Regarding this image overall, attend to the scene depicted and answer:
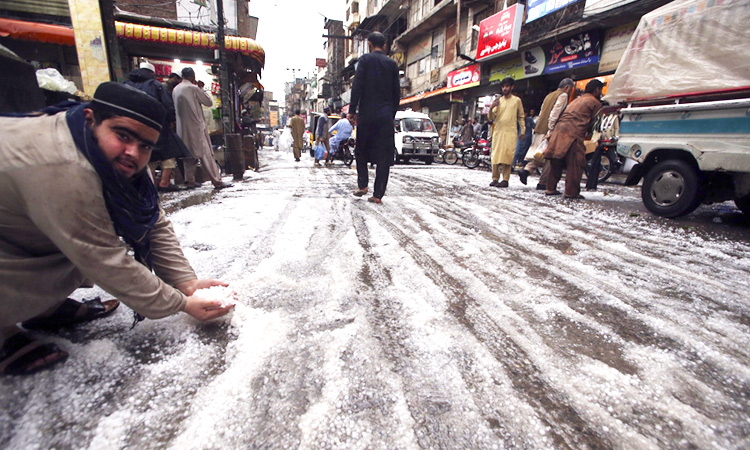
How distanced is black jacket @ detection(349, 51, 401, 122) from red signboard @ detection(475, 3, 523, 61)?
11.2m

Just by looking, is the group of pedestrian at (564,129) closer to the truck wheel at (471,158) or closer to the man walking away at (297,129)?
the truck wheel at (471,158)

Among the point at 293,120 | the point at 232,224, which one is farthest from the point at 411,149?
the point at 232,224

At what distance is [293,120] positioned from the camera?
37.3ft

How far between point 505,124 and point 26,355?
20.1 feet

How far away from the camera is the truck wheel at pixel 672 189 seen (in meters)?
3.38

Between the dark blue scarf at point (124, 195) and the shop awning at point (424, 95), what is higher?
the shop awning at point (424, 95)

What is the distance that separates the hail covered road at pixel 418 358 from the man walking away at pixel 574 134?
2413 mm

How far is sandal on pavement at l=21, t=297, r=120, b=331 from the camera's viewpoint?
1374mm

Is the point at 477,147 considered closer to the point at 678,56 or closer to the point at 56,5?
the point at 678,56

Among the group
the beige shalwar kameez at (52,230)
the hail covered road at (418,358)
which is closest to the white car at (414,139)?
the hail covered road at (418,358)

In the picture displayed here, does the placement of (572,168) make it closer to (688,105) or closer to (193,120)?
(688,105)

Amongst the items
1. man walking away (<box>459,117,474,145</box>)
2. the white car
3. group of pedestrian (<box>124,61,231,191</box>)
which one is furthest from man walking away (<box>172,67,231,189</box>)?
man walking away (<box>459,117,474,145</box>)

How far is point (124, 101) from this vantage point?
104cm

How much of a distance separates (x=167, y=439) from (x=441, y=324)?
3.40ft
